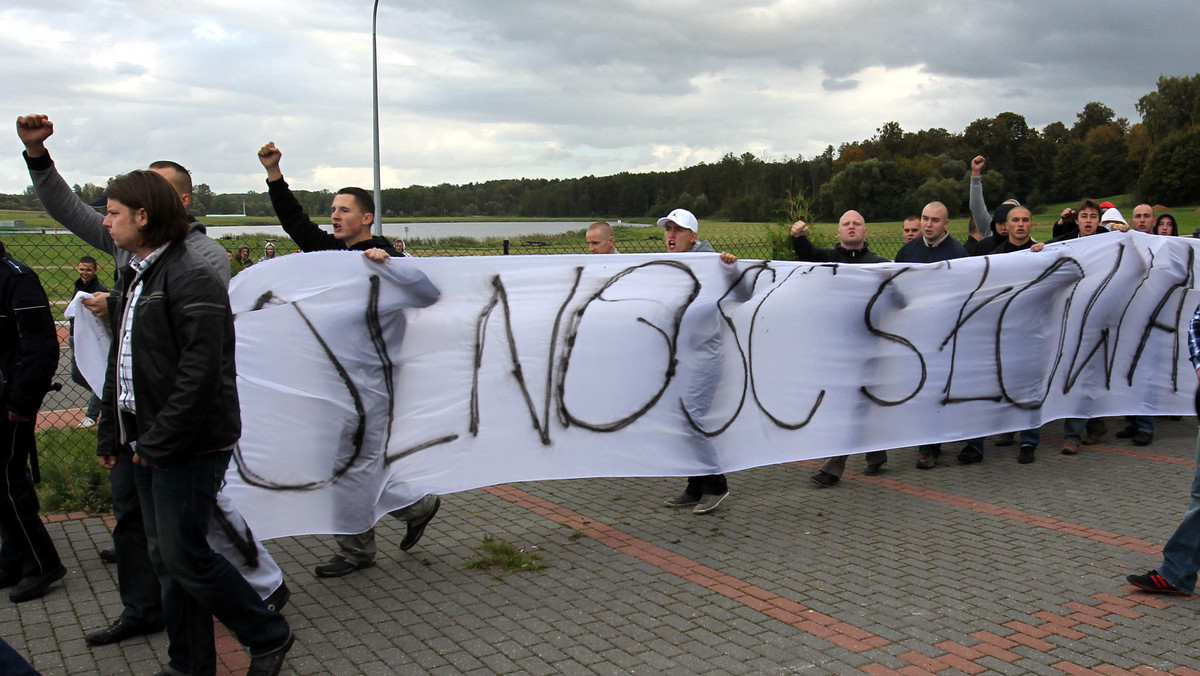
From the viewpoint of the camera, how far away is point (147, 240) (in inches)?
127

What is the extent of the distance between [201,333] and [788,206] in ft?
34.8

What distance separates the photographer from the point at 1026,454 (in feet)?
23.5

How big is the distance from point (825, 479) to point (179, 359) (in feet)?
15.0

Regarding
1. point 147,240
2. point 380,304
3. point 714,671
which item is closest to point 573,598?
point 714,671

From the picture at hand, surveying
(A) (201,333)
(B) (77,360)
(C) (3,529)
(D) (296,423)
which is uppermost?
(A) (201,333)

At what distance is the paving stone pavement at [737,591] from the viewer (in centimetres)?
373

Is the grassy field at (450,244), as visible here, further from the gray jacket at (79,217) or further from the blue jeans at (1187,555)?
the blue jeans at (1187,555)

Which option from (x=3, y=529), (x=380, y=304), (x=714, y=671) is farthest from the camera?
(x=380, y=304)

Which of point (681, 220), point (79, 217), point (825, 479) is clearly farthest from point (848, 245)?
point (79, 217)

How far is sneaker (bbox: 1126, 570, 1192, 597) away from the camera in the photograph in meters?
4.40

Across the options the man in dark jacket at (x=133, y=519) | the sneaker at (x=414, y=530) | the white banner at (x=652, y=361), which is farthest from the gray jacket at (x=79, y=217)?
the sneaker at (x=414, y=530)

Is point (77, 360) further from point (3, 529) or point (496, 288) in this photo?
point (496, 288)

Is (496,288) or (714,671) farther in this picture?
(496,288)

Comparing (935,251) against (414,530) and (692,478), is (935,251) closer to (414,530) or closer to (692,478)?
(692,478)
